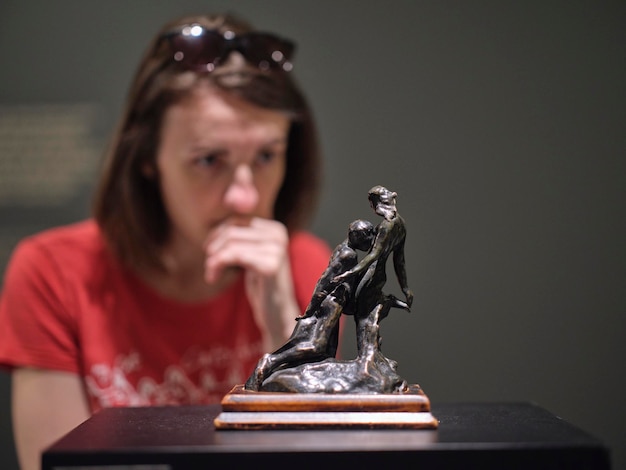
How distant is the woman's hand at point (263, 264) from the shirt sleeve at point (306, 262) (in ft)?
0.40

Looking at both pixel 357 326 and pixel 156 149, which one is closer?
pixel 357 326

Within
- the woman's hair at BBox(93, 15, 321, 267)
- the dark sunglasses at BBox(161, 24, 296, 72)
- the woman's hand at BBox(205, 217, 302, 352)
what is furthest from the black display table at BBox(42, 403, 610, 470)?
the dark sunglasses at BBox(161, 24, 296, 72)

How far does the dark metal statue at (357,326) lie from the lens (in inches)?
49.9

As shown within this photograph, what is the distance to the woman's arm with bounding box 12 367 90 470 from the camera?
186 cm

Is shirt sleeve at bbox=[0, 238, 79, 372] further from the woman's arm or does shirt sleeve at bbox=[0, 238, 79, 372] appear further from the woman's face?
the woman's face

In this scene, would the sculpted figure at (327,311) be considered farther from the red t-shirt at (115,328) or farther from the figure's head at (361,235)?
the red t-shirt at (115,328)

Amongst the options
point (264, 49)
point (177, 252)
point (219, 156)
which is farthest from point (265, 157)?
point (177, 252)

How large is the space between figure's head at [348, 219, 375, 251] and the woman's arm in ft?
2.99

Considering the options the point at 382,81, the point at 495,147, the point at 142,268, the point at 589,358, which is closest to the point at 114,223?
the point at 142,268

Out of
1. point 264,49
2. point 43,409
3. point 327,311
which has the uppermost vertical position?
point 264,49

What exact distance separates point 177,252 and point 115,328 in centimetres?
26

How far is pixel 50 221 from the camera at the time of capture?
2.26 m

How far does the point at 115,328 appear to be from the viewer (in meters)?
1.96

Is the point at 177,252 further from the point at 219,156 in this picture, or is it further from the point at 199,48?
the point at 199,48
